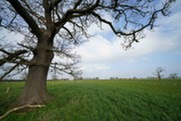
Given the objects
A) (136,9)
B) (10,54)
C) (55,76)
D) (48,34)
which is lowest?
(55,76)

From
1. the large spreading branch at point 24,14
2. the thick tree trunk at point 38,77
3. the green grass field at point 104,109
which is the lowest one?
the green grass field at point 104,109

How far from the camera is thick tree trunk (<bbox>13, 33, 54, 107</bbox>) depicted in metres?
6.50

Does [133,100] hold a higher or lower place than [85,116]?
higher

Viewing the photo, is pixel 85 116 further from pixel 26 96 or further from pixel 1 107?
pixel 1 107

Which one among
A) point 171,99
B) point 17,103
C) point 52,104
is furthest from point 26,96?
point 171,99

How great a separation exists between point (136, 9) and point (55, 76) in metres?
5.49

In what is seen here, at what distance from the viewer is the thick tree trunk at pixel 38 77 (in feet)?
21.3

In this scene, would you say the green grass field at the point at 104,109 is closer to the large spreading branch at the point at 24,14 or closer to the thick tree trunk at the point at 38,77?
the thick tree trunk at the point at 38,77

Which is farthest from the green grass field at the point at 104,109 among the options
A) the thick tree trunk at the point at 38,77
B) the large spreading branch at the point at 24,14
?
the large spreading branch at the point at 24,14

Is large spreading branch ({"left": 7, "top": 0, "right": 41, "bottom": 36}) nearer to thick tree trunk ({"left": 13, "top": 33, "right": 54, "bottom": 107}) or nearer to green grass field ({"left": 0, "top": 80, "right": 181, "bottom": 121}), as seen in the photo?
thick tree trunk ({"left": 13, "top": 33, "right": 54, "bottom": 107})

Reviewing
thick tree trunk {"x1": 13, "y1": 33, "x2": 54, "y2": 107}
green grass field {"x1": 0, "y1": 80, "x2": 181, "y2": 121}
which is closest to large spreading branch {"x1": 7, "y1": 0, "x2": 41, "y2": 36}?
thick tree trunk {"x1": 13, "y1": 33, "x2": 54, "y2": 107}

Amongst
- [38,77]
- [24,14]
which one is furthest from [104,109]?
[24,14]

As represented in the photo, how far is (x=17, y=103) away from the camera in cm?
646

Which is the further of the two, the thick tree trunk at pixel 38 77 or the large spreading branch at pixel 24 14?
the thick tree trunk at pixel 38 77
